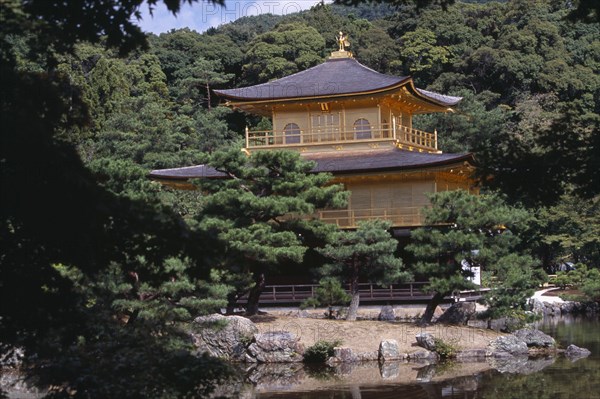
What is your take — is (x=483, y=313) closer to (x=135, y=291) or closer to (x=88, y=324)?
(x=135, y=291)

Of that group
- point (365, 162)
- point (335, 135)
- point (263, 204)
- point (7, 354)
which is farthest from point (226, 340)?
point (7, 354)

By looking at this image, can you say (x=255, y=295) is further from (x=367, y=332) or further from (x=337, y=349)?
(x=337, y=349)

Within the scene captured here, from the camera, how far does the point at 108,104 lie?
39.9 m

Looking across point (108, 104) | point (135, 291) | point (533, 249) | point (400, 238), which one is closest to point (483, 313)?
point (400, 238)

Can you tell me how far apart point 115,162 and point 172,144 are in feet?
54.9

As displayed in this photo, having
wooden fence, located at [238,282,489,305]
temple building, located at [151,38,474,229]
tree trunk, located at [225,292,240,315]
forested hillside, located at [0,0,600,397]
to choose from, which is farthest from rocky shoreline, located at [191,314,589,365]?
temple building, located at [151,38,474,229]

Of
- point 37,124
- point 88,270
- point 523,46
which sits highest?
point 523,46

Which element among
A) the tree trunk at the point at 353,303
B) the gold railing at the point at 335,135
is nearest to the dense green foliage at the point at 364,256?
the tree trunk at the point at 353,303

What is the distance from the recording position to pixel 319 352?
18.1m

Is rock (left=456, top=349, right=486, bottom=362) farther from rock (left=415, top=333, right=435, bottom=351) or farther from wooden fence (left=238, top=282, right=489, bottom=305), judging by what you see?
wooden fence (left=238, top=282, right=489, bottom=305)

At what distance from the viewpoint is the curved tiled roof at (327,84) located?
2527 cm

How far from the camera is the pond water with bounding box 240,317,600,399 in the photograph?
14555 mm

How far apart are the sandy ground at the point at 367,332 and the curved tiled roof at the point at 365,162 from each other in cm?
427

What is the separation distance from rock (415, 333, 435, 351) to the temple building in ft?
15.7
